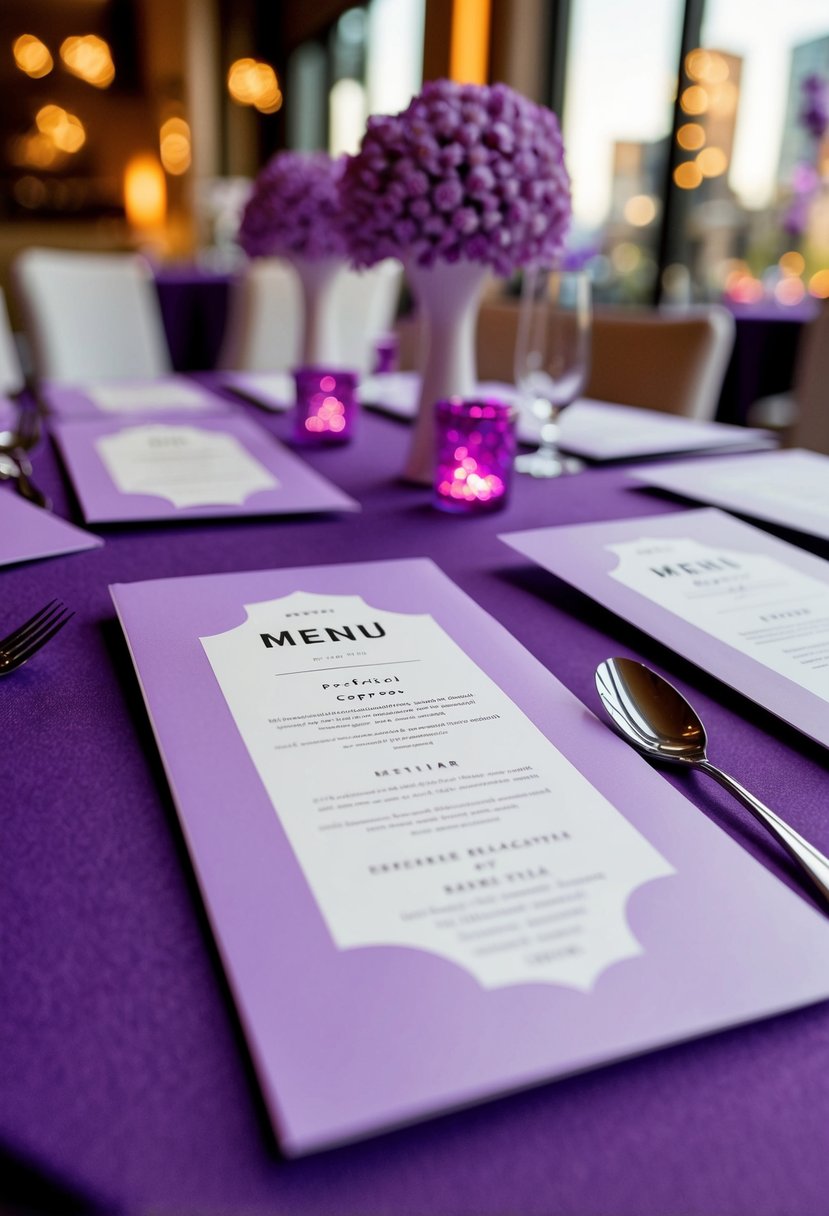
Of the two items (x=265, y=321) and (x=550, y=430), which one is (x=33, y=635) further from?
(x=265, y=321)

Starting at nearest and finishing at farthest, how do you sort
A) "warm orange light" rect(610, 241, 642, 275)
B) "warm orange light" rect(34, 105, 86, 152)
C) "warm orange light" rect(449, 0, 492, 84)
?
"warm orange light" rect(610, 241, 642, 275) → "warm orange light" rect(449, 0, 492, 84) → "warm orange light" rect(34, 105, 86, 152)

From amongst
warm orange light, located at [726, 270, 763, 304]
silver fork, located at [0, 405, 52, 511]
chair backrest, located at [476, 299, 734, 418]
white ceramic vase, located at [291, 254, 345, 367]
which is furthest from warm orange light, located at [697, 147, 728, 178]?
silver fork, located at [0, 405, 52, 511]

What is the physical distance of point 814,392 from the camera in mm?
1628

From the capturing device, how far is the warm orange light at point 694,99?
370cm

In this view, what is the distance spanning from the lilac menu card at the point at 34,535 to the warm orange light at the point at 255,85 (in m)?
7.93

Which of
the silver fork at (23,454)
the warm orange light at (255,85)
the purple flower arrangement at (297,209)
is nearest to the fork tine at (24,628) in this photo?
the silver fork at (23,454)

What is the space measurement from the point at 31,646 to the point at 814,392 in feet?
4.89

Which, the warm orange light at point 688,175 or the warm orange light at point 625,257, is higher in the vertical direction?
the warm orange light at point 688,175

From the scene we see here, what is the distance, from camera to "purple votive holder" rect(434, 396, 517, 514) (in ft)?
2.71

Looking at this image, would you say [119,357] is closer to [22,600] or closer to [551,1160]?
[22,600]

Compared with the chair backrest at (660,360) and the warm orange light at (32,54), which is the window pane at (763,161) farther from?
the warm orange light at (32,54)

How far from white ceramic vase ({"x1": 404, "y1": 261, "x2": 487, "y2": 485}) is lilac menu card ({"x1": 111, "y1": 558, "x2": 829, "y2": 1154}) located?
1.56 ft

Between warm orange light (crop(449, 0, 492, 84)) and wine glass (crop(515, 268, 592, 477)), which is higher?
warm orange light (crop(449, 0, 492, 84))

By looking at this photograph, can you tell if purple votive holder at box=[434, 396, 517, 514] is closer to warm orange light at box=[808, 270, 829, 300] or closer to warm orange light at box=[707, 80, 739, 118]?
warm orange light at box=[808, 270, 829, 300]
